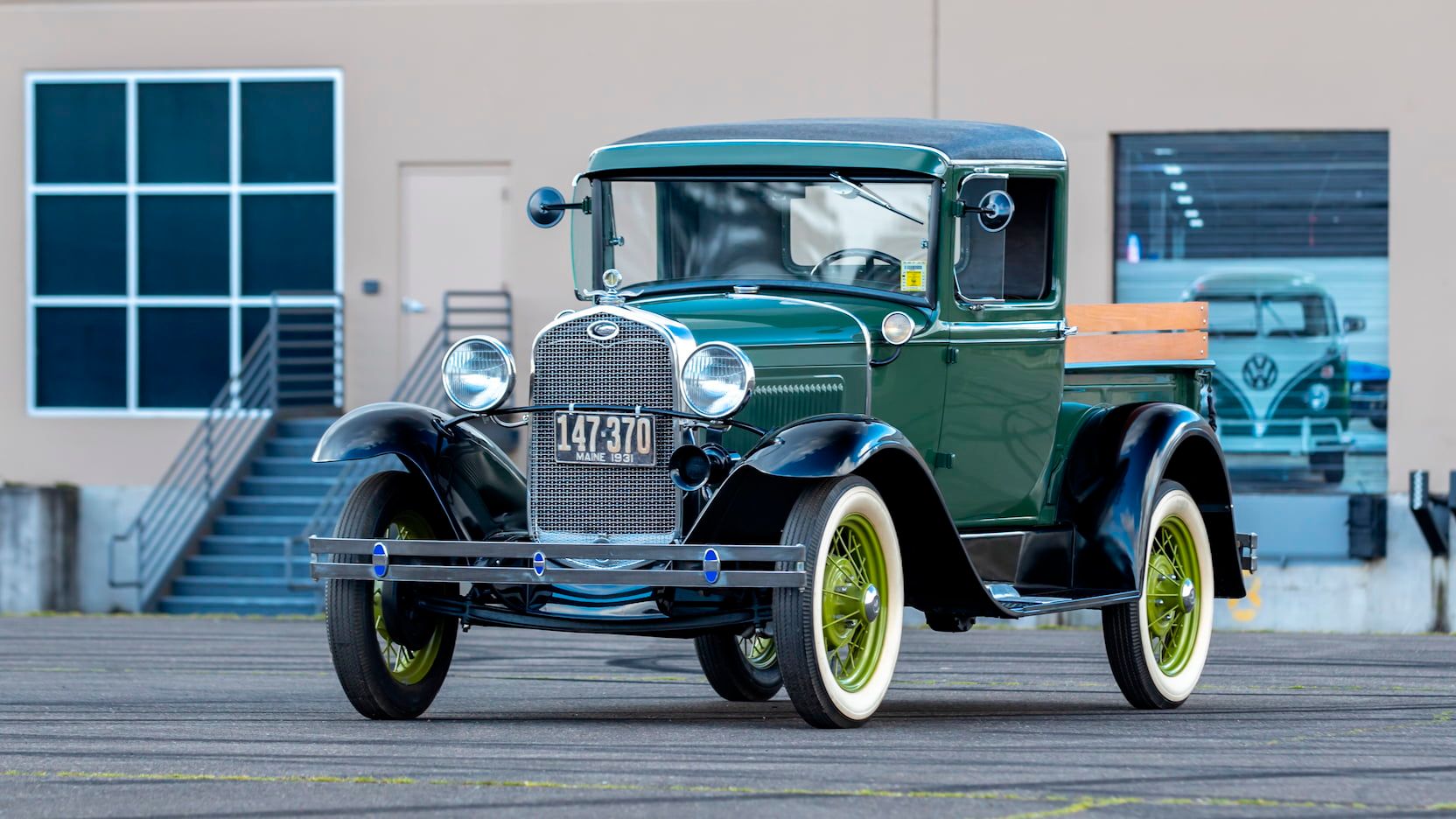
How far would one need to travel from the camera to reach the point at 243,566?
1928 cm

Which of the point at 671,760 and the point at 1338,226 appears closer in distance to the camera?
the point at 671,760

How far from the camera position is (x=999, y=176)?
9.16 metres

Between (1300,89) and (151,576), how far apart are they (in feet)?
34.4

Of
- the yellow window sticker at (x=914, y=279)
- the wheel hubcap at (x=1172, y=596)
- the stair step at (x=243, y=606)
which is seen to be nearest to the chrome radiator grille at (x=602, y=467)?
the yellow window sticker at (x=914, y=279)

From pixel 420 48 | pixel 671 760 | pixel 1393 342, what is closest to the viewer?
pixel 671 760

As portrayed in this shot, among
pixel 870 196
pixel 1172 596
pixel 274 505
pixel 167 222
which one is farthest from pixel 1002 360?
pixel 167 222

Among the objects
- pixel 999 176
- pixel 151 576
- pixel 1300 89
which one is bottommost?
pixel 151 576

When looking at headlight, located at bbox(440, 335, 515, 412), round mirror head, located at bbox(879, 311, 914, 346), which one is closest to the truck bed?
round mirror head, located at bbox(879, 311, 914, 346)

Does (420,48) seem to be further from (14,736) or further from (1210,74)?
(14,736)

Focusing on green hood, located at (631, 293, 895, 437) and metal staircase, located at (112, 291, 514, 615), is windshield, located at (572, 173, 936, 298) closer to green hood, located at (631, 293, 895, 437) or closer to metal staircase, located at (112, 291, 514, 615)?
green hood, located at (631, 293, 895, 437)

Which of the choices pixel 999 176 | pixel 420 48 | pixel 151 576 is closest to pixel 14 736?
pixel 999 176

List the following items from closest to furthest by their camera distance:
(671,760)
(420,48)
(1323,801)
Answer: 1. (1323,801)
2. (671,760)
3. (420,48)

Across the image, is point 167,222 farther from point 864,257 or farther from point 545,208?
point 864,257

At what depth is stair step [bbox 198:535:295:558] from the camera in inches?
763
